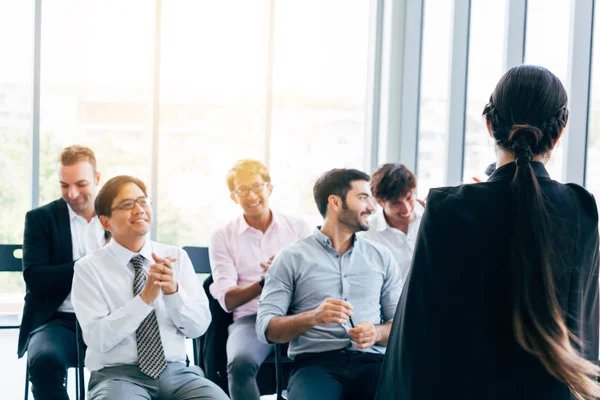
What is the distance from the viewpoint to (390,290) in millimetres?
3002

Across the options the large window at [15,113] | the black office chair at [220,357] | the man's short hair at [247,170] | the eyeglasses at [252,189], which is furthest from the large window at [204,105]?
the black office chair at [220,357]

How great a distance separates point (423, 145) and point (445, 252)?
4.55 meters

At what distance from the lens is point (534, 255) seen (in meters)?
1.33

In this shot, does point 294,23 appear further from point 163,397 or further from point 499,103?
point 499,103

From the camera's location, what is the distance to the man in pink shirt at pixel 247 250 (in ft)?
11.2

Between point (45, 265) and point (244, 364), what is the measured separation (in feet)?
3.70

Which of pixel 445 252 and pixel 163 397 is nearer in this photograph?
pixel 445 252

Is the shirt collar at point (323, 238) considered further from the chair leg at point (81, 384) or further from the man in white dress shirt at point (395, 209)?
the chair leg at point (81, 384)

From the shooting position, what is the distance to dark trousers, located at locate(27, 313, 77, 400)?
310 centimetres

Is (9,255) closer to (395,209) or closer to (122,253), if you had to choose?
(122,253)

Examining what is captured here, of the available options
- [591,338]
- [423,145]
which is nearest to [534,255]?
[591,338]

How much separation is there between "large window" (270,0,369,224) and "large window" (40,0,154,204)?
1.21m

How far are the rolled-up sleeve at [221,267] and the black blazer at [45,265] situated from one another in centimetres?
70

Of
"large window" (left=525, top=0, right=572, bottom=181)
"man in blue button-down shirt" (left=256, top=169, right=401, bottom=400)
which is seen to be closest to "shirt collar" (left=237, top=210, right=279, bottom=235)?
"man in blue button-down shirt" (left=256, top=169, right=401, bottom=400)
